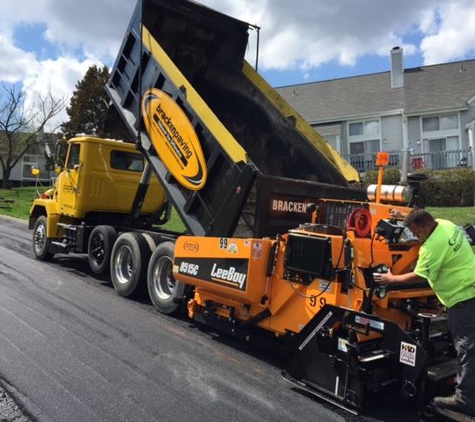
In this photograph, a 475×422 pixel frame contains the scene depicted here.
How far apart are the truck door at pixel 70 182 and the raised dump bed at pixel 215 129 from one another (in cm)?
209

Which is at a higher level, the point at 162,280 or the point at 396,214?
the point at 396,214

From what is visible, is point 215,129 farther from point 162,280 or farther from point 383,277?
point 383,277

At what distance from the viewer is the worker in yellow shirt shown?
11.8ft

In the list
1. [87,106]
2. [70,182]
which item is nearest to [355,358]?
[70,182]

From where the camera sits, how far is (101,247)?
8.41 meters

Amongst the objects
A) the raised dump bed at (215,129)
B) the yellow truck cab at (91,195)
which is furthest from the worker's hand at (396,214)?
the yellow truck cab at (91,195)

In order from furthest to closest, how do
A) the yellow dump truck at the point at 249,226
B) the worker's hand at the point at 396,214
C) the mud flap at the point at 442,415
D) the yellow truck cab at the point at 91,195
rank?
the yellow truck cab at the point at 91,195
the worker's hand at the point at 396,214
the yellow dump truck at the point at 249,226
the mud flap at the point at 442,415

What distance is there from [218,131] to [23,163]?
46.6 metres

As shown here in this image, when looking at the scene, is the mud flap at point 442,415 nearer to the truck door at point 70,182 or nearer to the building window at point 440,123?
the truck door at point 70,182

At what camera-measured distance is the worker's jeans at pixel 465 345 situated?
355 cm

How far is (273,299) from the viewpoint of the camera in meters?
4.72

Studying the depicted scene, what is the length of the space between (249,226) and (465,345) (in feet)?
7.66

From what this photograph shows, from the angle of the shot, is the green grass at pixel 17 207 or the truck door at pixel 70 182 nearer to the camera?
the truck door at pixel 70 182

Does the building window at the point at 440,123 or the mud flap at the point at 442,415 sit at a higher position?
the building window at the point at 440,123
